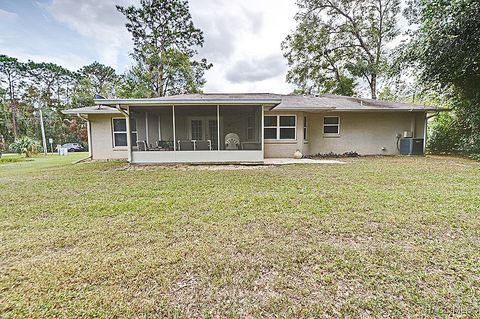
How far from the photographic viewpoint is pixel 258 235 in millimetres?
2947

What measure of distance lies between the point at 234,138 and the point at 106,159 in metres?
6.31

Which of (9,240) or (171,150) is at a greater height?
(171,150)

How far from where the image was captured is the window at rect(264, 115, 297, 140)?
11.4 meters

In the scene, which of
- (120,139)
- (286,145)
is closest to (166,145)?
(120,139)

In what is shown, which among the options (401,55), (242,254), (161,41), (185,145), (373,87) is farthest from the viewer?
(161,41)

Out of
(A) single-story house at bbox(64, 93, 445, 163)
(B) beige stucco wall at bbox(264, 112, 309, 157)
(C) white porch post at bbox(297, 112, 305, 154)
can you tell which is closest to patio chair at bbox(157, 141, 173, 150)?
(A) single-story house at bbox(64, 93, 445, 163)

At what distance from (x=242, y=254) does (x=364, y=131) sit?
12.3 metres

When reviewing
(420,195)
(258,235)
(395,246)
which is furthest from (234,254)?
(420,195)

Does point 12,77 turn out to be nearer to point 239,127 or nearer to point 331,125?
point 239,127

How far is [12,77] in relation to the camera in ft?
108

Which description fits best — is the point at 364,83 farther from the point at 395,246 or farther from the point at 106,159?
the point at 395,246

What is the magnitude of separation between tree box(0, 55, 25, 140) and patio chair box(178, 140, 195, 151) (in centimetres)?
3412

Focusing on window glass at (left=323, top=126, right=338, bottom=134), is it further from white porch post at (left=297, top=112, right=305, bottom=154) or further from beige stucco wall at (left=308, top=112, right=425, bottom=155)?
white porch post at (left=297, top=112, right=305, bottom=154)

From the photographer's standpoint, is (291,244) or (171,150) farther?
(171,150)
